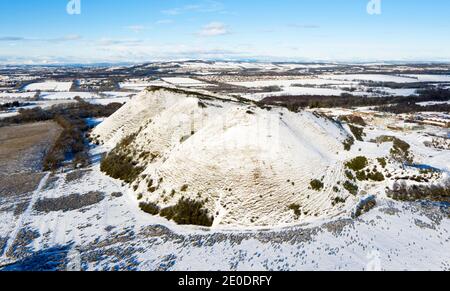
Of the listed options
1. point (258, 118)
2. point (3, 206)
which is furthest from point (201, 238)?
point (3, 206)

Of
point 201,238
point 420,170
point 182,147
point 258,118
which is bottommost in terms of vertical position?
point 201,238

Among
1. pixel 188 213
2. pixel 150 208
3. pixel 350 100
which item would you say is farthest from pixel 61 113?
pixel 350 100

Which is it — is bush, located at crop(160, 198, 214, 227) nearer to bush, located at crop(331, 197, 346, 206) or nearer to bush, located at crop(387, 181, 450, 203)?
bush, located at crop(331, 197, 346, 206)

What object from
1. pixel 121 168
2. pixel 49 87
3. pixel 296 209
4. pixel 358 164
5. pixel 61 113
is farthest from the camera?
pixel 49 87

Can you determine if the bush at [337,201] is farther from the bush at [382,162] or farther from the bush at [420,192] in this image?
the bush at [382,162]

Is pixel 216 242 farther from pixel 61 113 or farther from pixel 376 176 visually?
pixel 61 113
